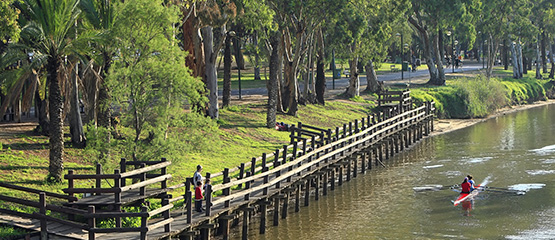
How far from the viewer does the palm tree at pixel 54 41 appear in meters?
30.2

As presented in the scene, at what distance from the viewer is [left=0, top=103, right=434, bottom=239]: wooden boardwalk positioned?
24.1 m

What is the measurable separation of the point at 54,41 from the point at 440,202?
64.7 ft

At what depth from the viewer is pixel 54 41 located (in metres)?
30.9

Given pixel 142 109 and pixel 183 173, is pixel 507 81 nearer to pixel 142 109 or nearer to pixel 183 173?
pixel 183 173

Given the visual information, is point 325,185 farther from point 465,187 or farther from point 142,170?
point 142,170

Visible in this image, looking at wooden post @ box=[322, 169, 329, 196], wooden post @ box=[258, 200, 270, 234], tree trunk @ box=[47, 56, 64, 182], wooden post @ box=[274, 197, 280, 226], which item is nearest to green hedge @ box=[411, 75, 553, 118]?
wooden post @ box=[322, 169, 329, 196]

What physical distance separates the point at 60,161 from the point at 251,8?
64.7ft

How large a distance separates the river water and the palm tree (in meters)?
8.05

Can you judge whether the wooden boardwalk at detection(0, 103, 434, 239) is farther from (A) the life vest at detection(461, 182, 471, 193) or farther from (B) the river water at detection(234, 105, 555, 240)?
(A) the life vest at detection(461, 182, 471, 193)

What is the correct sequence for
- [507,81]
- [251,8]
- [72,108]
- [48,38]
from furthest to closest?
[507,81] < [251,8] < [72,108] < [48,38]

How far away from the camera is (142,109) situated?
31250 millimetres

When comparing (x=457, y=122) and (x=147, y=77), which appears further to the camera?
(x=457, y=122)

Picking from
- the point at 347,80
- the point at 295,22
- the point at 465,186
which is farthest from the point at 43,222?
the point at 347,80

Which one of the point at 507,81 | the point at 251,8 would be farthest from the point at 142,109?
the point at 507,81
